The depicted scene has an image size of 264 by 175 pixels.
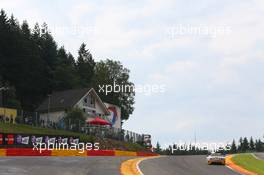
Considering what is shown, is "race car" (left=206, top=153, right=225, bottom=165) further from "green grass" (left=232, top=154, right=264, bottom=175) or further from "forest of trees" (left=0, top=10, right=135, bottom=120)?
"forest of trees" (left=0, top=10, right=135, bottom=120)

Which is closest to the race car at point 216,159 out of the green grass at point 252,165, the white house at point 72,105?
the green grass at point 252,165

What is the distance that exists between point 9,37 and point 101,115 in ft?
80.9

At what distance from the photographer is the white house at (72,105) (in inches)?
3620

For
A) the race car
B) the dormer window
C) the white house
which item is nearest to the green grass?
the race car

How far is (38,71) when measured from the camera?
109m

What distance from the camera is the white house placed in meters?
91.9

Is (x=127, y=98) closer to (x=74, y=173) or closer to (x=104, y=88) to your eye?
(x=104, y=88)

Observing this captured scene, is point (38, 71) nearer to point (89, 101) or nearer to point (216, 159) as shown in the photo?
point (89, 101)

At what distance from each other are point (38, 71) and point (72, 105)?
22.4 metres

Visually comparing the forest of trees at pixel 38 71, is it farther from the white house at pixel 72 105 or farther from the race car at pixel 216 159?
the race car at pixel 216 159

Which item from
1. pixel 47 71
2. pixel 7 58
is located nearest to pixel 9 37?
pixel 7 58

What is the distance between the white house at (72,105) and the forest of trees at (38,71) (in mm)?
5339

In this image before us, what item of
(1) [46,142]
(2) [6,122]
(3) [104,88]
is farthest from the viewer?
(3) [104,88]

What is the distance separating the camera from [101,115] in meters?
99.4
